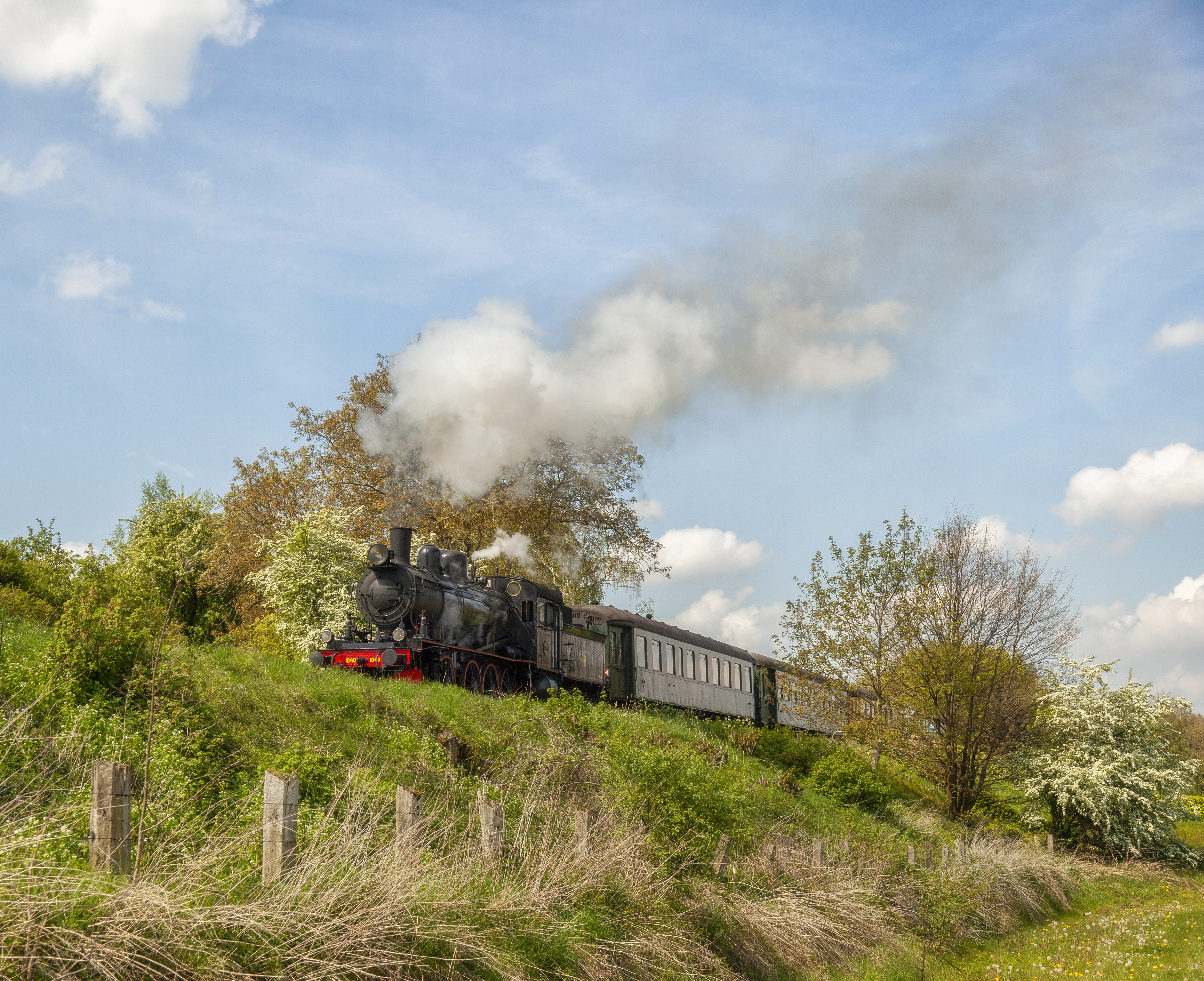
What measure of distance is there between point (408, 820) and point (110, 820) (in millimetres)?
1714

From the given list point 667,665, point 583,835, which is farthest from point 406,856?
point 667,665

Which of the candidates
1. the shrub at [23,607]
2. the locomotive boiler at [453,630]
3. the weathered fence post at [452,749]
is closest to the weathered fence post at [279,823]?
the weathered fence post at [452,749]

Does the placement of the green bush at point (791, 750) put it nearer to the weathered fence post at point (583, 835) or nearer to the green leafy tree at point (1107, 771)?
the green leafy tree at point (1107, 771)

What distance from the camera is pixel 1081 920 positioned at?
1453cm

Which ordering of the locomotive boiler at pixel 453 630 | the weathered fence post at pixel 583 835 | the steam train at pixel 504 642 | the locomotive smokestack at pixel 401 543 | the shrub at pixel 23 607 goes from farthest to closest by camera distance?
the locomotive smokestack at pixel 401 543, the steam train at pixel 504 642, the locomotive boiler at pixel 453 630, the shrub at pixel 23 607, the weathered fence post at pixel 583 835

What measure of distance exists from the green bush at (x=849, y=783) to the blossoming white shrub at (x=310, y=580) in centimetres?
1083

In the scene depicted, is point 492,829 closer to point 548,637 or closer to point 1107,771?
point 548,637

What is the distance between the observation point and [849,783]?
19.6 meters

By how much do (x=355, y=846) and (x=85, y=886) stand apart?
142cm

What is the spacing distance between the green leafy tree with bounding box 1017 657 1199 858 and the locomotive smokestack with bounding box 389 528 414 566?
603 inches

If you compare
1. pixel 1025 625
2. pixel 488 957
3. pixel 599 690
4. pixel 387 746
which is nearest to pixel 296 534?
pixel 599 690

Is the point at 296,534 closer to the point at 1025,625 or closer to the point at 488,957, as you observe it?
the point at 1025,625

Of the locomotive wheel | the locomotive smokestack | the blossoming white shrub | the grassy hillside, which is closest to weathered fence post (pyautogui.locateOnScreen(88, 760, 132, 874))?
the grassy hillside

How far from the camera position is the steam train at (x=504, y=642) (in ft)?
48.6
